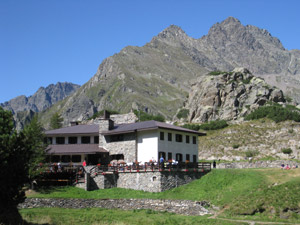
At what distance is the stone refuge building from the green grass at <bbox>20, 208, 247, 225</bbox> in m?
11.4

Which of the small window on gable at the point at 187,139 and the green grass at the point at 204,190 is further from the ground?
the small window on gable at the point at 187,139

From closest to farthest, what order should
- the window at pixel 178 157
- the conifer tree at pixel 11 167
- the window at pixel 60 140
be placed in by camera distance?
the conifer tree at pixel 11 167 < the window at pixel 178 157 < the window at pixel 60 140

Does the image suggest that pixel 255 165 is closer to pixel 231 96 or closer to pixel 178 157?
pixel 178 157

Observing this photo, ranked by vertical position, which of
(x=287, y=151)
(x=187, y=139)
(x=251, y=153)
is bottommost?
(x=251, y=153)

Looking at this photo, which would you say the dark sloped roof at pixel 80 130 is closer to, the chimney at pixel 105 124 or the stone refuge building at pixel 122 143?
the stone refuge building at pixel 122 143

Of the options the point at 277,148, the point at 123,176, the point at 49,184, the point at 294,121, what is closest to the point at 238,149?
the point at 277,148

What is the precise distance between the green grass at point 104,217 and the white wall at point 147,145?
1029 centimetres

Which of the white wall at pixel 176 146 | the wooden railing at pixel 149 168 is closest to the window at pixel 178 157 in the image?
the white wall at pixel 176 146

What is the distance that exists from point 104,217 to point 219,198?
11.6 meters

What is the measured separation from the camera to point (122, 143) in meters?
51.6

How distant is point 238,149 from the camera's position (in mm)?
81438

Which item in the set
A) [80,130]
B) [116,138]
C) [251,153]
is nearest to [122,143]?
[116,138]

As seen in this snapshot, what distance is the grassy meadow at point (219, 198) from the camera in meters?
31.5

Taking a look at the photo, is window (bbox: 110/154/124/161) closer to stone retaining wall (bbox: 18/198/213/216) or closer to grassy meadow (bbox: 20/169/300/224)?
grassy meadow (bbox: 20/169/300/224)
